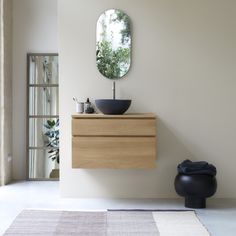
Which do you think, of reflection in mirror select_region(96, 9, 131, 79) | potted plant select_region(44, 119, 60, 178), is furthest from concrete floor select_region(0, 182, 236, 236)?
reflection in mirror select_region(96, 9, 131, 79)

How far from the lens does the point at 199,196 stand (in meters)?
4.88

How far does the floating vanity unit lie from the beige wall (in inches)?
18.8

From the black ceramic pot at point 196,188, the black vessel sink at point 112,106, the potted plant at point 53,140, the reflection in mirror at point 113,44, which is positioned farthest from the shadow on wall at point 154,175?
the potted plant at point 53,140

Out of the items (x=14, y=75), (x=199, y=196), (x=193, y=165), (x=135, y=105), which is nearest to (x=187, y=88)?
(x=135, y=105)

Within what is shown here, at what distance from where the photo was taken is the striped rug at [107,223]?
399 centimetres

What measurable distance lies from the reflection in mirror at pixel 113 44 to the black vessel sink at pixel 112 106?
1.55ft

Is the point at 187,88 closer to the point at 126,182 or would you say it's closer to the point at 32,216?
the point at 126,182

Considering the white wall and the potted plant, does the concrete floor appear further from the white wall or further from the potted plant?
the white wall

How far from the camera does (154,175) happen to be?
5430mm

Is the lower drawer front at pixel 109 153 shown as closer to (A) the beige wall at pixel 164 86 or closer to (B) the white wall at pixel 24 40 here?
(A) the beige wall at pixel 164 86

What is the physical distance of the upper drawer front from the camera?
4.96 m

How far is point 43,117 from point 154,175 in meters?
2.04

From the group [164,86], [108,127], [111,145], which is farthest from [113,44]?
[111,145]

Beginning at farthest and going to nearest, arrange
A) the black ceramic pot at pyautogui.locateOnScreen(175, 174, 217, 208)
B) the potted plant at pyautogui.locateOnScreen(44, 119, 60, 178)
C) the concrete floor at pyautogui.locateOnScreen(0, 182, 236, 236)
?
the potted plant at pyautogui.locateOnScreen(44, 119, 60, 178) < the black ceramic pot at pyautogui.locateOnScreen(175, 174, 217, 208) < the concrete floor at pyautogui.locateOnScreen(0, 182, 236, 236)
